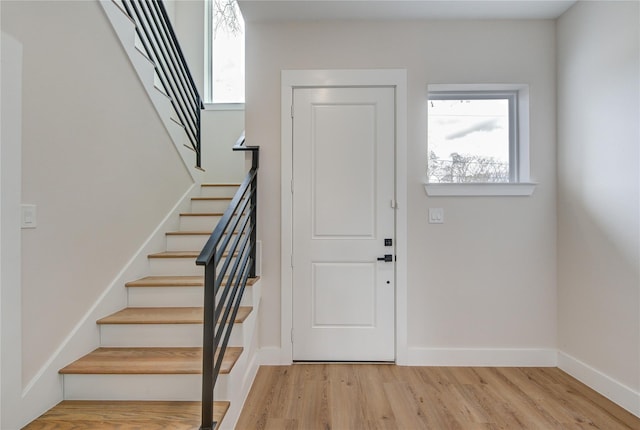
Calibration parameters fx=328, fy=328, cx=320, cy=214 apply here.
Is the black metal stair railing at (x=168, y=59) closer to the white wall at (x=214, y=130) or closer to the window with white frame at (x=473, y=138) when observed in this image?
the white wall at (x=214, y=130)

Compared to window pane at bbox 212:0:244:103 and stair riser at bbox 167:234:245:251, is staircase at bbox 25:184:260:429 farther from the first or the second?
window pane at bbox 212:0:244:103

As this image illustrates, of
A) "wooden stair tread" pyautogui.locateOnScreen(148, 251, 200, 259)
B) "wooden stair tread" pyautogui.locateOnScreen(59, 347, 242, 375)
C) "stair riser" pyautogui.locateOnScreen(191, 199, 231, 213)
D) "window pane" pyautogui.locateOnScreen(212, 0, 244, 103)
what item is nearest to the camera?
"wooden stair tread" pyautogui.locateOnScreen(59, 347, 242, 375)

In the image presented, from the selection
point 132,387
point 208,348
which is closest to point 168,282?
point 132,387

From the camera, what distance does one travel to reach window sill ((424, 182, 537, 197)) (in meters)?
2.59

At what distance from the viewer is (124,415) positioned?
5.26ft

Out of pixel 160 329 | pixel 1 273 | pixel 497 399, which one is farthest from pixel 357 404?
pixel 1 273

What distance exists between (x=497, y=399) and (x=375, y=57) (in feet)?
8.57

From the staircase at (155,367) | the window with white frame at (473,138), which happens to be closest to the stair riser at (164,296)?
the staircase at (155,367)

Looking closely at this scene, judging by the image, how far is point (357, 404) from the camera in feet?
6.79

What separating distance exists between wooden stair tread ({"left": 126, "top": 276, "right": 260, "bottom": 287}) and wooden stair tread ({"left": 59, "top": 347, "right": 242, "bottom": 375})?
0.43 metres

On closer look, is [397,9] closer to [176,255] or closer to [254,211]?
[254,211]

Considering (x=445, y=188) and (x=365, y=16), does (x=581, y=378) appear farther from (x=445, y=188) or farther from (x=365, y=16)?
(x=365, y=16)

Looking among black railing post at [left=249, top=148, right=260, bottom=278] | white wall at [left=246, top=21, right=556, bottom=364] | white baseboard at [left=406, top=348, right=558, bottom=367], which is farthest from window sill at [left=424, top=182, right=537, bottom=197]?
black railing post at [left=249, top=148, right=260, bottom=278]

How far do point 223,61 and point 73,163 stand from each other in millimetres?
3011
